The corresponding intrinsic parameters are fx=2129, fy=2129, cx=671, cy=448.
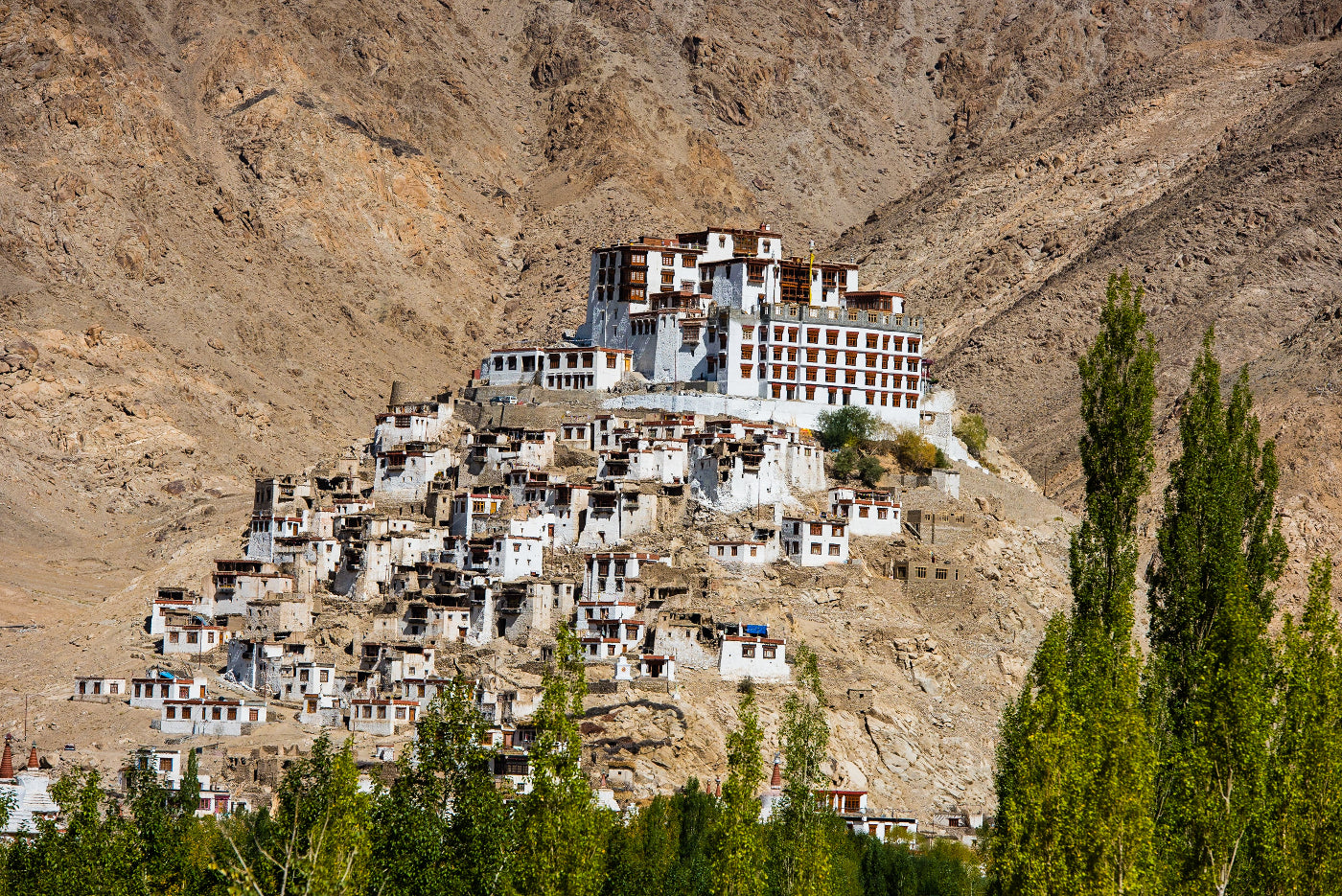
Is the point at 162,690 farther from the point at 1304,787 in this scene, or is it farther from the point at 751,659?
the point at 1304,787

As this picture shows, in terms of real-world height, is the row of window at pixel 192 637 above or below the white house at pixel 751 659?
above

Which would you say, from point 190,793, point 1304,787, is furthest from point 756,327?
point 1304,787

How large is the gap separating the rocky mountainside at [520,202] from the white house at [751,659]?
26064 mm

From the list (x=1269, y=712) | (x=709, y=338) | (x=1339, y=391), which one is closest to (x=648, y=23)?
(x=1339, y=391)

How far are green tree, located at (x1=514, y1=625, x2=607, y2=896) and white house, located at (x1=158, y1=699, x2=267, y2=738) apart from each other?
1321 inches

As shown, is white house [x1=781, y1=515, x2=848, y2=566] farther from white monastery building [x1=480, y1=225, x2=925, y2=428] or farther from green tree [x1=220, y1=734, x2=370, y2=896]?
green tree [x1=220, y1=734, x2=370, y2=896]

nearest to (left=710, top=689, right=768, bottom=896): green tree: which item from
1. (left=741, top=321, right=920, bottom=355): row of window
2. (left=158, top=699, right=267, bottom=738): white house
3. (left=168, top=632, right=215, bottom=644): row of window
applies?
(left=158, top=699, right=267, bottom=738): white house

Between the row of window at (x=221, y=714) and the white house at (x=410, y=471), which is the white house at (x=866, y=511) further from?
the row of window at (x=221, y=714)

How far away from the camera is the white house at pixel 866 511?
78.8 meters

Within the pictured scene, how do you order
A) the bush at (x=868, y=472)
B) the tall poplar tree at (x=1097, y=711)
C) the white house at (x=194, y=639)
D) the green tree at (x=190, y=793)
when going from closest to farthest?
1. the tall poplar tree at (x=1097, y=711)
2. the green tree at (x=190, y=793)
3. the white house at (x=194, y=639)
4. the bush at (x=868, y=472)

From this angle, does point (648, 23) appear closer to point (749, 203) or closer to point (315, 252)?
point (749, 203)

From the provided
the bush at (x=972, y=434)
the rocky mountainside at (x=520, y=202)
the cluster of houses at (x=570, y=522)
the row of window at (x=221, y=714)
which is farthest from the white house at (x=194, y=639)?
the bush at (x=972, y=434)

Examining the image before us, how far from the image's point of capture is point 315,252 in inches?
5290

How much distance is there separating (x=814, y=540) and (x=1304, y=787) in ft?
131
